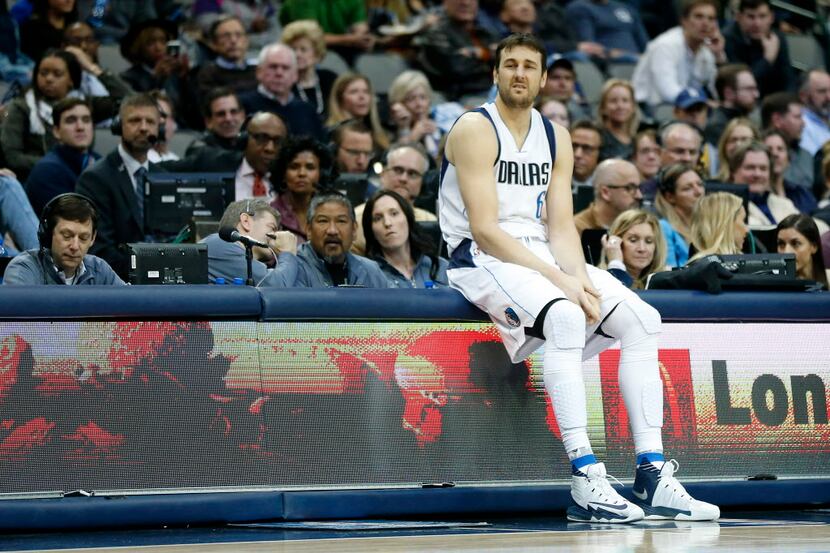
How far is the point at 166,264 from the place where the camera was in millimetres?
6672

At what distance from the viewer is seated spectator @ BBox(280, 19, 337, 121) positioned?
12852 mm

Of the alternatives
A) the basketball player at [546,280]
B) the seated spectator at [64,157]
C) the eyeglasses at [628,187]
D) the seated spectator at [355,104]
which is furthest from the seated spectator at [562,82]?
the basketball player at [546,280]

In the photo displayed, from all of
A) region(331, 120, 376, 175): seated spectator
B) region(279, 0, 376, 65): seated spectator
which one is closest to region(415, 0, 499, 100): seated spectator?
region(279, 0, 376, 65): seated spectator

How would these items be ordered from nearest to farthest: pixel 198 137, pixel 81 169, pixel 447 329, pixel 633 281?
pixel 447 329 < pixel 633 281 < pixel 81 169 < pixel 198 137

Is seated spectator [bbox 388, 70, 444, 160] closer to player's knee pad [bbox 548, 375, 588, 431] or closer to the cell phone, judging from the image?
the cell phone

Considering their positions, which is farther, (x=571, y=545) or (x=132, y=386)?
(x=132, y=386)

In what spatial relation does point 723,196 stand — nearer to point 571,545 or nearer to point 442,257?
point 442,257

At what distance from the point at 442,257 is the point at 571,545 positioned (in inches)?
165

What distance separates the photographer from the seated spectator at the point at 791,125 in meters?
13.5

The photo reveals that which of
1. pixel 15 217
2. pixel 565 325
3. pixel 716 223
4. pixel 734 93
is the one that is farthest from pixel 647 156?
pixel 565 325

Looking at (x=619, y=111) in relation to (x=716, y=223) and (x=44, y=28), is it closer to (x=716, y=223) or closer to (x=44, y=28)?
(x=716, y=223)

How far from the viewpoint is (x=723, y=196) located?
9.18 meters

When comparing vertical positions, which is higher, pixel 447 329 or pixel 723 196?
pixel 723 196

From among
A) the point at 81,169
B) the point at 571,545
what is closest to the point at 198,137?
the point at 81,169
